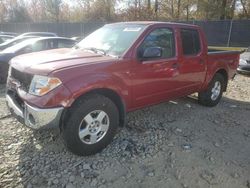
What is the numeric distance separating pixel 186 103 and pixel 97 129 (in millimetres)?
3100

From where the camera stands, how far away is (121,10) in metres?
33.5

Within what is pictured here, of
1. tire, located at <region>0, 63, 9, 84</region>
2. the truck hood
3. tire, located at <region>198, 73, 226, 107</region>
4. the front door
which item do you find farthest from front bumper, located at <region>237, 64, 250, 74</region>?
tire, located at <region>0, 63, 9, 84</region>

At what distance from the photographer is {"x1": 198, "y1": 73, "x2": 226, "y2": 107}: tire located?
5.82 meters

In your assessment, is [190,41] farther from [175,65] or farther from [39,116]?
[39,116]

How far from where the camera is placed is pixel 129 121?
4.86m

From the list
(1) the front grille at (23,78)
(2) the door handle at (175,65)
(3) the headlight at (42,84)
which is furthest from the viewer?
(2) the door handle at (175,65)

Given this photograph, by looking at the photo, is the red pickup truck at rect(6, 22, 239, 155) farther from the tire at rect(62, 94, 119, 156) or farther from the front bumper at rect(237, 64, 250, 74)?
the front bumper at rect(237, 64, 250, 74)

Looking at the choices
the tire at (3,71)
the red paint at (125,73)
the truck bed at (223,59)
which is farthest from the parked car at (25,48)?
the truck bed at (223,59)

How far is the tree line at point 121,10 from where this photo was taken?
1142 inches

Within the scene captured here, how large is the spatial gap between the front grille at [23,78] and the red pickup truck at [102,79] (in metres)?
0.01

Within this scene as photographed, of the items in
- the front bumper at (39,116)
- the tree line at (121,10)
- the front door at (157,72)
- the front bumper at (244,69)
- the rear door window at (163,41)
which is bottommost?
the front bumper at (244,69)

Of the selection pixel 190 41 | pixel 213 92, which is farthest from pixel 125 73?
pixel 213 92

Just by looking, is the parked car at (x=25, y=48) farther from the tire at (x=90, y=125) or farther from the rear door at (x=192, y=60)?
the tire at (x=90, y=125)

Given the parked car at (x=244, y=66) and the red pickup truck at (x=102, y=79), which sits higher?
the red pickup truck at (x=102, y=79)
